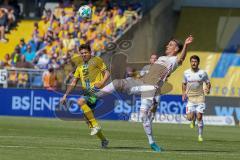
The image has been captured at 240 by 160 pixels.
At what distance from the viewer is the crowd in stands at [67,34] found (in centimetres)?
3897

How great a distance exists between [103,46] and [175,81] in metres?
4.89

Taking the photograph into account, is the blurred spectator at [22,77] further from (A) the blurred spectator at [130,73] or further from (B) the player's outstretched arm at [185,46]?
(B) the player's outstretched arm at [185,46]

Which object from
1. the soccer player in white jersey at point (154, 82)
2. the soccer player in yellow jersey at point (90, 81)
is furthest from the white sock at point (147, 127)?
the soccer player in yellow jersey at point (90, 81)

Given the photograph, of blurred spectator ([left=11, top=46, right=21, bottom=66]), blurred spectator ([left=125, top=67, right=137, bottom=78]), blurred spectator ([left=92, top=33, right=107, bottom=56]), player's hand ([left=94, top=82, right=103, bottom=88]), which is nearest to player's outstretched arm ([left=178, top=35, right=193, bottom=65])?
player's hand ([left=94, top=82, right=103, bottom=88])

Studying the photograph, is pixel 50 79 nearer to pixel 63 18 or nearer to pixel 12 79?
pixel 12 79

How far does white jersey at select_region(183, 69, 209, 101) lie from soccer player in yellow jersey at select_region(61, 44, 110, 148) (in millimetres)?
7148

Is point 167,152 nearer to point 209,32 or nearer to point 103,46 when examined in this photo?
point 103,46

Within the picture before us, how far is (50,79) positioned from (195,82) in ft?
33.8

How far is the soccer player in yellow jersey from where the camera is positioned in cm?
1819

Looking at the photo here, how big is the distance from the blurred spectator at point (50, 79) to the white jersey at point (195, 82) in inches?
396

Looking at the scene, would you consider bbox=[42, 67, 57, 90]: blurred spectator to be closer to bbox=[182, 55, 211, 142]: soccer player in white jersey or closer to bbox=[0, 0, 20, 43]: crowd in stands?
bbox=[0, 0, 20, 43]: crowd in stands

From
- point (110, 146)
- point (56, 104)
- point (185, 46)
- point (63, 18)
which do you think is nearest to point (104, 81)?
point (110, 146)

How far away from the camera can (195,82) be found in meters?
25.8

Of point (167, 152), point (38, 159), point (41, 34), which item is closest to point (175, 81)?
point (41, 34)
